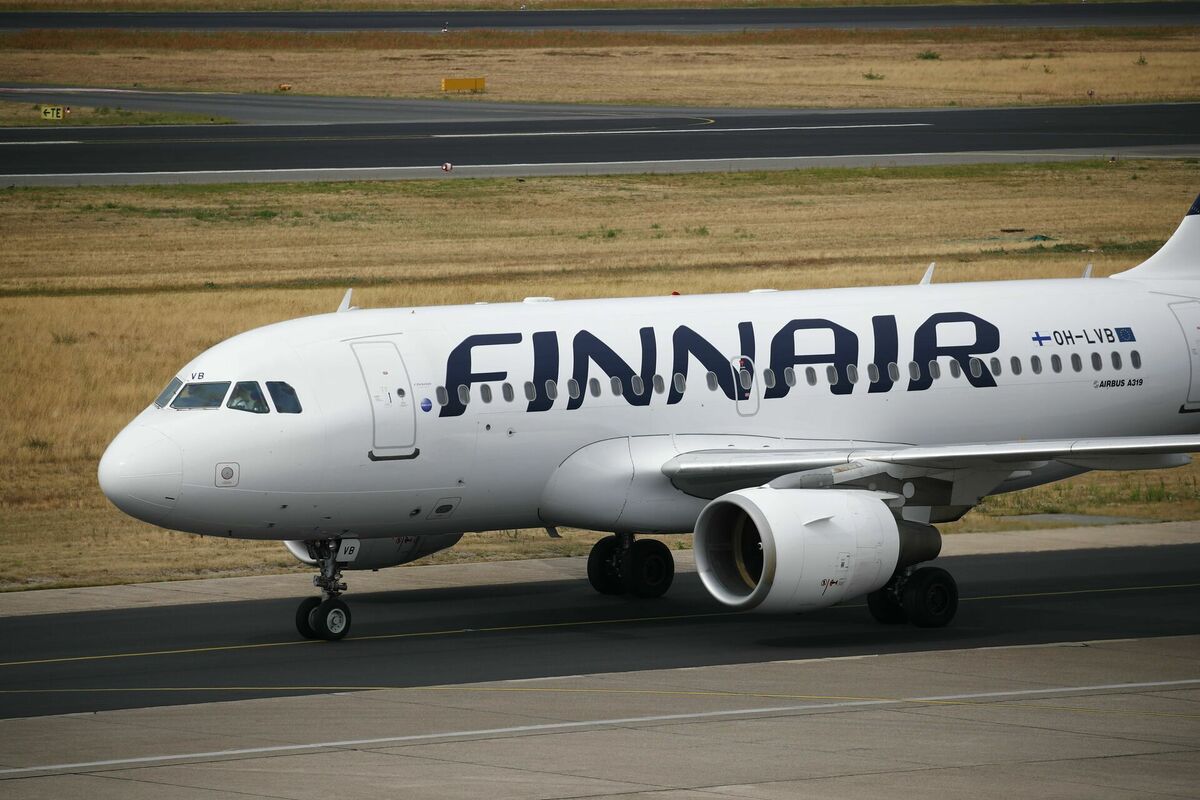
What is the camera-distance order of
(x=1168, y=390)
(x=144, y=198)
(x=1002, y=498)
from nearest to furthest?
(x=1168, y=390), (x=1002, y=498), (x=144, y=198)

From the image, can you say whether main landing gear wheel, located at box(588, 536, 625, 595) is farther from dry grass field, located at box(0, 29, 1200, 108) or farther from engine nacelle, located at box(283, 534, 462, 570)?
dry grass field, located at box(0, 29, 1200, 108)

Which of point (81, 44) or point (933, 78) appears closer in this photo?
point (933, 78)

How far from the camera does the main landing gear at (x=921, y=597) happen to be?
26.9 m

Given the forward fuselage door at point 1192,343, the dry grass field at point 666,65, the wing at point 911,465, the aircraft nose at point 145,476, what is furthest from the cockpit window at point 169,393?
the dry grass field at point 666,65

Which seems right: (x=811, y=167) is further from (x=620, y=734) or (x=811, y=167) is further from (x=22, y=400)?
(x=620, y=734)

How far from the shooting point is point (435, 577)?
32.0 meters

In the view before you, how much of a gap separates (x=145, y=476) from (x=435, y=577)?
8.04 m

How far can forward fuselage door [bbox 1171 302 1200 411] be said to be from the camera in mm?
31766

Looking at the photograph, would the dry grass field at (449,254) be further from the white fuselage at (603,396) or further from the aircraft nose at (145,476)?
the aircraft nose at (145,476)

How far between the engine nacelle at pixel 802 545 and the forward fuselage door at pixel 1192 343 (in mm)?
7449

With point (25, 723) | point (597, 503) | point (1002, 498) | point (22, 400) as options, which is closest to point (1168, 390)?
point (1002, 498)

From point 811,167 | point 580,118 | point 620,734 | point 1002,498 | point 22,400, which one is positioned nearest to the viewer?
point 620,734

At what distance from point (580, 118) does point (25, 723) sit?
233 feet

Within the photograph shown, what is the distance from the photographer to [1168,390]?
31547mm
